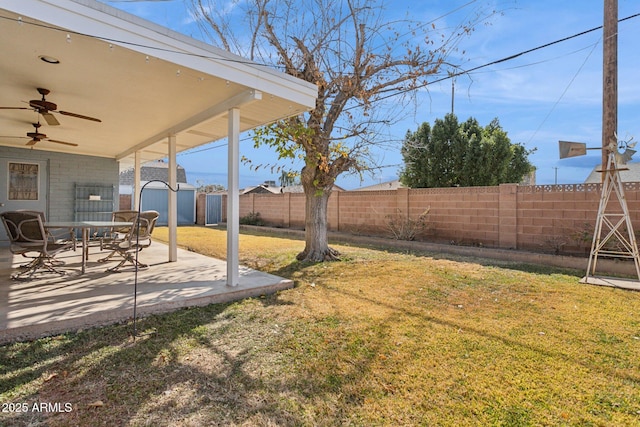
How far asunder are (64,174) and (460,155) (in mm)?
13507

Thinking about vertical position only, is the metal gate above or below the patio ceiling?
below

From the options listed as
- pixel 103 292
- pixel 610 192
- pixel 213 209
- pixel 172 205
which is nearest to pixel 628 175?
pixel 610 192

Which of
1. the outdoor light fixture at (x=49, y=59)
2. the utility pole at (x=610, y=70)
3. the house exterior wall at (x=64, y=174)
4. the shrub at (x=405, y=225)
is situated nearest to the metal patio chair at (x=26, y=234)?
the outdoor light fixture at (x=49, y=59)

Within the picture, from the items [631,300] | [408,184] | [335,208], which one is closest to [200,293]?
[631,300]

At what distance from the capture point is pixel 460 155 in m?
13.8

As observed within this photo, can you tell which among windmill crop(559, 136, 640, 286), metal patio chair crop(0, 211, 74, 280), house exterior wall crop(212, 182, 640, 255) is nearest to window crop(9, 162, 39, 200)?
metal patio chair crop(0, 211, 74, 280)

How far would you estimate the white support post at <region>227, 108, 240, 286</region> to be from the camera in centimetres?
461

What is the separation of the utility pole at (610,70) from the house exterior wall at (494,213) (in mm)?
922

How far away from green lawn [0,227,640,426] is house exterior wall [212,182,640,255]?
2.94 m

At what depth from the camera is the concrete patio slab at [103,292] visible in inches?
131

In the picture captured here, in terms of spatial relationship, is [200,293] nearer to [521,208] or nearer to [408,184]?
[521,208]

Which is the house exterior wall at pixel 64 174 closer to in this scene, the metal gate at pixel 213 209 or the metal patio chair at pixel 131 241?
the metal patio chair at pixel 131 241

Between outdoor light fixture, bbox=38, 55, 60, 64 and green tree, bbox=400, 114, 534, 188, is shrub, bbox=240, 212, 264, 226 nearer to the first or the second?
green tree, bbox=400, 114, 534, 188

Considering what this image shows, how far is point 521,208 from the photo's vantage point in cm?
799
